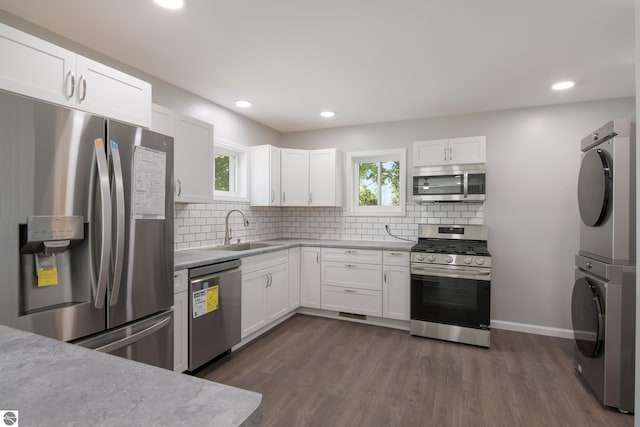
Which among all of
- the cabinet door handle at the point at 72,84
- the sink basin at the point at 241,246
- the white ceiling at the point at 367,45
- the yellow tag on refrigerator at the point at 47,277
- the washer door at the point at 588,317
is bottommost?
the washer door at the point at 588,317

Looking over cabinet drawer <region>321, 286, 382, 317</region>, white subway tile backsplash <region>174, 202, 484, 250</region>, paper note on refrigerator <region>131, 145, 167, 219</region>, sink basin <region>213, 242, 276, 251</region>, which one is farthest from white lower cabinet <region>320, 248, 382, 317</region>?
paper note on refrigerator <region>131, 145, 167, 219</region>

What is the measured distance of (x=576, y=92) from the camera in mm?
3129

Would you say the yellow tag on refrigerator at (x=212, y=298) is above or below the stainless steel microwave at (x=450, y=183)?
below

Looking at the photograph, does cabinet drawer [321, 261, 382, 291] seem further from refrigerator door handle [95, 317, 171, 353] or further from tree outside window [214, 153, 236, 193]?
refrigerator door handle [95, 317, 171, 353]

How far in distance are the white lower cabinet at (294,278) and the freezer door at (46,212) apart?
2.30 metres

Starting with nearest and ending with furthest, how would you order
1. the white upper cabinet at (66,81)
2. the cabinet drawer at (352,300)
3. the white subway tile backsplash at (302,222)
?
1. the white upper cabinet at (66,81)
2. the white subway tile backsplash at (302,222)
3. the cabinet drawer at (352,300)

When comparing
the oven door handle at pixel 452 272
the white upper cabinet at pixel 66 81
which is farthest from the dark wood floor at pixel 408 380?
the white upper cabinet at pixel 66 81

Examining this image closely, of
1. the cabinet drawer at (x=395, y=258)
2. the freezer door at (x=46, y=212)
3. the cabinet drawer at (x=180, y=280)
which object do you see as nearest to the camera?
the freezer door at (x=46, y=212)

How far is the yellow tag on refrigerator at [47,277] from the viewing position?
144cm

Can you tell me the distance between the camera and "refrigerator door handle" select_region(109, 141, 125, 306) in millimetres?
1718

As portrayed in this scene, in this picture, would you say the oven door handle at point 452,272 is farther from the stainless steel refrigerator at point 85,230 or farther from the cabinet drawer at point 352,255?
the stainless steel refrigerator at point 85,230

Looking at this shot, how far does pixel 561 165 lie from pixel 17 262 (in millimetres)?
4478

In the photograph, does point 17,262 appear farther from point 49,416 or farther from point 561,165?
point 561,165

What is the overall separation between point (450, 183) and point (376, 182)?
1.09 m
